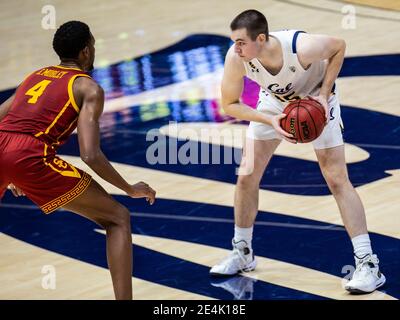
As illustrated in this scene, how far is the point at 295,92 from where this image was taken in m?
7.07

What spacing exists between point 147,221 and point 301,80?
199cm

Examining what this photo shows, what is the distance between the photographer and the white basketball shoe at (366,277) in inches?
269

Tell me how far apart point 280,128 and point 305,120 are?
19cm

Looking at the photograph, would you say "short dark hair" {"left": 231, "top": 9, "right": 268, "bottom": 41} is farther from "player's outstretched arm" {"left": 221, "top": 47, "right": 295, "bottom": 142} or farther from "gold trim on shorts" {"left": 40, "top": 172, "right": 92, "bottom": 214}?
"gold trim on shorts" {"left": 40, "top": 172, "right": 92, "bottom": 214}

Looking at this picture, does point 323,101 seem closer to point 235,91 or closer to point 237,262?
point 235,91

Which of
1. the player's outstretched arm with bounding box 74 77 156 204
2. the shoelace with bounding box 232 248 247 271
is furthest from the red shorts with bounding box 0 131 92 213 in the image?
the shoelace with bounding box 232 248 247 271

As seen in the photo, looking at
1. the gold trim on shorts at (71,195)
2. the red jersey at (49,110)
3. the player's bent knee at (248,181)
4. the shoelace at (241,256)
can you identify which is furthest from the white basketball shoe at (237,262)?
the red jersey at (49,110)

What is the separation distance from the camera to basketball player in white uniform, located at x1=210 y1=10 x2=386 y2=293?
22.4ft

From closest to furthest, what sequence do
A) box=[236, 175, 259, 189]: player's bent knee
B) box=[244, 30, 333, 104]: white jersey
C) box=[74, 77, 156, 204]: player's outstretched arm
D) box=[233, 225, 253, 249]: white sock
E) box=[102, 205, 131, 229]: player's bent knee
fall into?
1. box=[74, 77, 156, 204]: player's outstretched arm
2. box=[102, 205, 131, 229]: player's bent knee
3. box=[244, 30, 333, 104]: white jersey
4. box=[236, 175, 259, 189]: player's bent knee
5. box=[233, 225, 253, 249]: white sock

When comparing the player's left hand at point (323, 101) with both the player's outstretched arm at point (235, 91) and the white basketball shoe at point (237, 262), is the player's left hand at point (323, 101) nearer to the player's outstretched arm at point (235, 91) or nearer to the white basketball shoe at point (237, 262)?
the player's outstretched arm at point (235, 91)

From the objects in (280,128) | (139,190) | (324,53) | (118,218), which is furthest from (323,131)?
(118,218)

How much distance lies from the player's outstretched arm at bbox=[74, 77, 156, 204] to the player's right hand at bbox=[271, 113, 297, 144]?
95 centimetres

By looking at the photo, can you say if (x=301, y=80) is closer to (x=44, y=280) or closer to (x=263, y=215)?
(x=263, y=215)
